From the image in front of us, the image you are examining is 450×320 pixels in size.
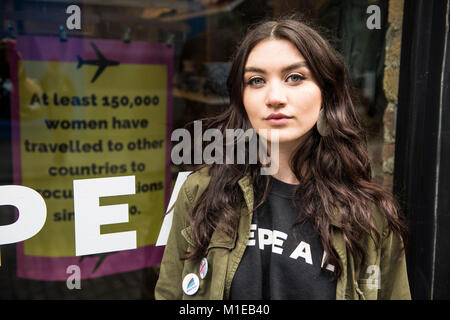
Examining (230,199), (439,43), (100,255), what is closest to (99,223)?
(100,255)

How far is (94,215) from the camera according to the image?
5.88 ft

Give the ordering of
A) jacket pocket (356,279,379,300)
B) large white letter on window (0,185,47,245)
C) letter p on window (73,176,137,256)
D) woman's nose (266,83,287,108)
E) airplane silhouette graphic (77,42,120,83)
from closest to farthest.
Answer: woman's nose (266,83,287,108) → jacket pocket (356,279,379,300) → large white letter on window (0,185,47,245) → letter p on window (73,176,137,256) → airplane silhouette graphic (77,42,120,83)

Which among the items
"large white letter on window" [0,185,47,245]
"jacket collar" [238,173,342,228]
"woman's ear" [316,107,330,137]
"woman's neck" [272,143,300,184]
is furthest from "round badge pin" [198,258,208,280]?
"large white letter on window" [0,185,47,245]

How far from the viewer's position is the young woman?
1445 mm

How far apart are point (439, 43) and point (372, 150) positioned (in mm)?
574

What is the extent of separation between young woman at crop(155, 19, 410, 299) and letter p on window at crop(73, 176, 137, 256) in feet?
1.18

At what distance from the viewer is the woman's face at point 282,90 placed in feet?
4.68

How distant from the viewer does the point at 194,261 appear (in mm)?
1567

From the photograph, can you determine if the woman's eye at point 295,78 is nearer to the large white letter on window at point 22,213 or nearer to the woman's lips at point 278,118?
the woman's lips at point 278,118

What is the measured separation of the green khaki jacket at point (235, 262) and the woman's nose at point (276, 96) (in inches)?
12.0

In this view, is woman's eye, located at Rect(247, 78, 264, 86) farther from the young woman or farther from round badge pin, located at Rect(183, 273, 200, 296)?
round badge pin, located at Rect(183, 273, 200, 296)

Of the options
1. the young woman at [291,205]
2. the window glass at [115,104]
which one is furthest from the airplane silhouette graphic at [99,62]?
the young woman at [291,205]
